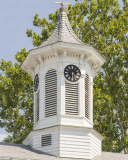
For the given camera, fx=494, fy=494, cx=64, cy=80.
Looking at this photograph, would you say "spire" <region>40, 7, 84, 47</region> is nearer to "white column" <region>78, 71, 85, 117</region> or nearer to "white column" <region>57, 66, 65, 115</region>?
"white column" <region>57, 66, 65, 115</region>

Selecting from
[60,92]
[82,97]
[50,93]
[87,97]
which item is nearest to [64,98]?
[60,92]

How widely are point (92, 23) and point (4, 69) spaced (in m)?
9.20

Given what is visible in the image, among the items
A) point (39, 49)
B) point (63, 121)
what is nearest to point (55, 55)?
point (39, 49)

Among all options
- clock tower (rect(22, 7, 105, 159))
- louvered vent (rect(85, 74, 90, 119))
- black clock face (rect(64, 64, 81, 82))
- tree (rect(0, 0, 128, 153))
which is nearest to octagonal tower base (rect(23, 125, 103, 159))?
clock tower (rect(22, 7, 105, 159))

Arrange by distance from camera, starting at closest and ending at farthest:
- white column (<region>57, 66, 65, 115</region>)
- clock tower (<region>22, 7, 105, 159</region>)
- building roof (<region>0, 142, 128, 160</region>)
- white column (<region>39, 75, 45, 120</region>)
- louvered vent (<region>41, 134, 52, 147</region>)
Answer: building roof (<region>0, 142, 128, 160</region>), clock tower (<region>22, 7, 105, 159</region>), louvered vent (<region>41, 134, 52, 147</region>), white column (<region>57, 66, 65, 115</region>), white column (<region>39, 75, 45, 120</region>)

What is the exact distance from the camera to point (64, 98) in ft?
82.5

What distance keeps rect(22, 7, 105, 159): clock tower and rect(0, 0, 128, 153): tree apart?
11966mm

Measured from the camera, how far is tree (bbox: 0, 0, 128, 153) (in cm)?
3966

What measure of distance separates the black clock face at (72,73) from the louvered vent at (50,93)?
0.65 metres

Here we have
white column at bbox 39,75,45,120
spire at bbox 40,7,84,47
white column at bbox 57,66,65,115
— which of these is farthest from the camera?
spire at bbox 40,7,84,47

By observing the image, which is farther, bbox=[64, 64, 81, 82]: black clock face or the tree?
the tree

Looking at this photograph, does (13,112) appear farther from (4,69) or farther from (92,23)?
(92,23)

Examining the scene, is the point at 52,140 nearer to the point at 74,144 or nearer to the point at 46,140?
the point at 46,140

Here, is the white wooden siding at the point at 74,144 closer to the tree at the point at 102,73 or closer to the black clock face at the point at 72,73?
the black clock face at the point at 72,73
